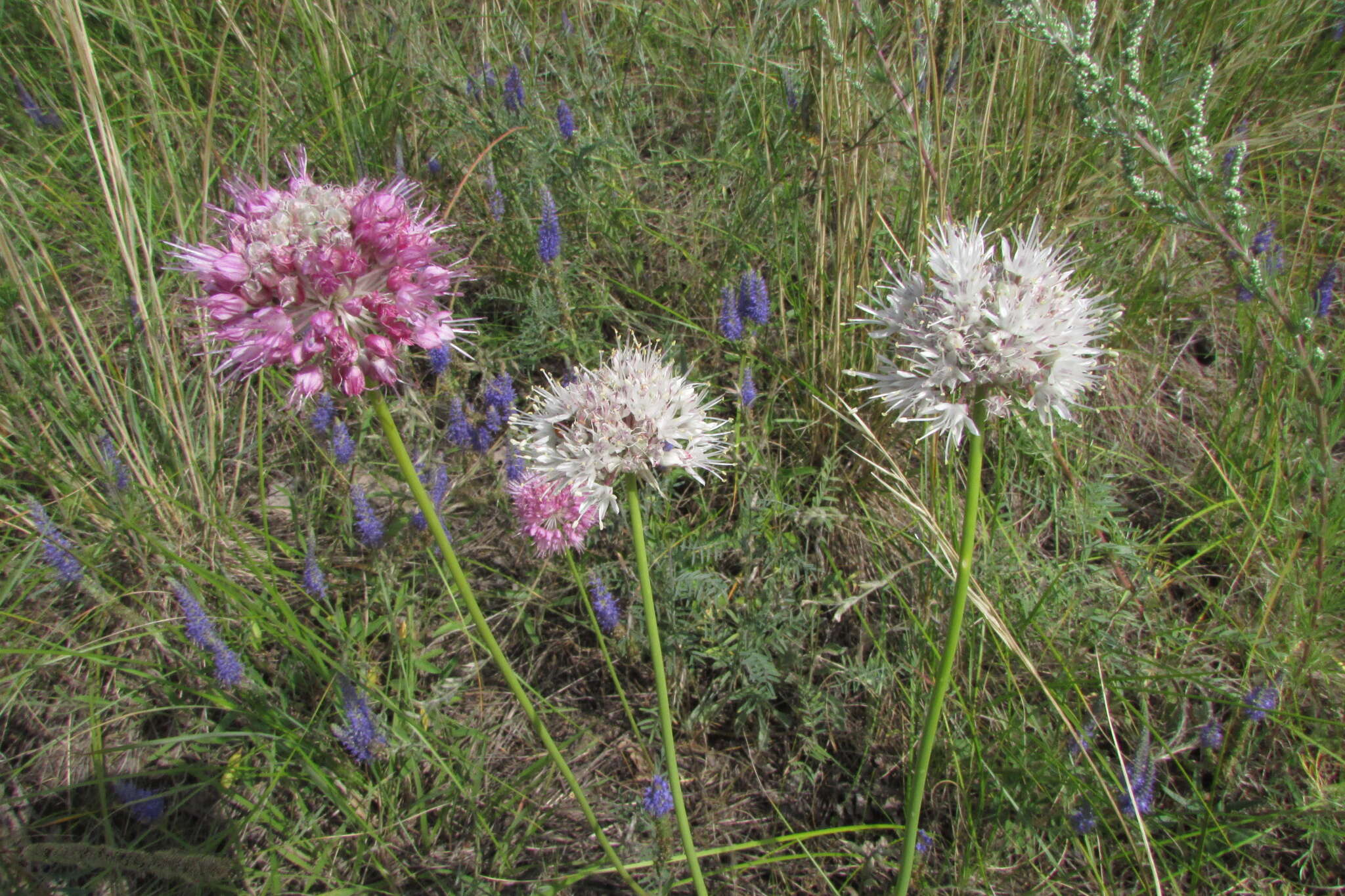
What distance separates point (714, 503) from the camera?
2.98 meters

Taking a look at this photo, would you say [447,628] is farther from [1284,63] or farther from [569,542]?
[1284,63]

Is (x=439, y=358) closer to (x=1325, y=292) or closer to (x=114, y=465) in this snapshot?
(x=114, y=465)

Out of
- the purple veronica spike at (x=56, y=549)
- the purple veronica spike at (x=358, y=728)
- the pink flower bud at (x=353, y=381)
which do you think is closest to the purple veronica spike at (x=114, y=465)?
the purple veronica spike at (x=56, y=549)

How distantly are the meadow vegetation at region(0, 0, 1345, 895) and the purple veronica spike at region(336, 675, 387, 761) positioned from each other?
0.01m

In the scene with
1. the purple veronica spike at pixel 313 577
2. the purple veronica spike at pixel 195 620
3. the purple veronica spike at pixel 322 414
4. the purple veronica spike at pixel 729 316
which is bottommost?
the purple veronica spike at pixel 195 620

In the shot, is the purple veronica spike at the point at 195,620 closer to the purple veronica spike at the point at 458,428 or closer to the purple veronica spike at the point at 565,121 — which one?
the purple veronica spike at the point at 458,428

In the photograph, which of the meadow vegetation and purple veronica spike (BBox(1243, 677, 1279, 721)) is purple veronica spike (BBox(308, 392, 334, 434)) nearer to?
the meadow vegetation

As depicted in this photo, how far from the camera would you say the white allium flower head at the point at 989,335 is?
152 centimetres

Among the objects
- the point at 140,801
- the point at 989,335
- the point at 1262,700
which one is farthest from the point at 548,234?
the point at 1262,700

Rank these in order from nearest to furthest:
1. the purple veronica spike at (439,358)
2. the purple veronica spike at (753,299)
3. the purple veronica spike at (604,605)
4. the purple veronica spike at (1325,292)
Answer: the purple veronica spike at (604,605), the purple veronica spike at (753,299), the purple veronica spike at (439,358), the purple veronica spike at (1325,292)

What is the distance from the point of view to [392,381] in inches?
61.1

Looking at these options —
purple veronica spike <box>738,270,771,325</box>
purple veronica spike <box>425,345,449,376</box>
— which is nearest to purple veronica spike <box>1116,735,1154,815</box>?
purple veronica spike <box>738,270,771,325</box>

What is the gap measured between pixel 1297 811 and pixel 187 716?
3213mm

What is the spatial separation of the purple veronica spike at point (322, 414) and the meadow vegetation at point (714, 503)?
11cm
